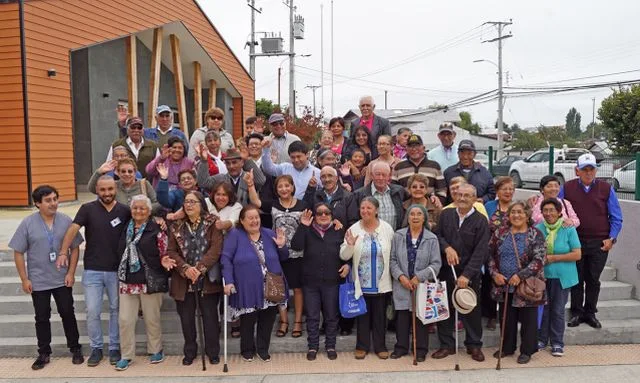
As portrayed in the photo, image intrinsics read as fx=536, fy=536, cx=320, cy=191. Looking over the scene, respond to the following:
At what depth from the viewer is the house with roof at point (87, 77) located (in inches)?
384

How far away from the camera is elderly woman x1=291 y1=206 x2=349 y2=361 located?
524 centimetres

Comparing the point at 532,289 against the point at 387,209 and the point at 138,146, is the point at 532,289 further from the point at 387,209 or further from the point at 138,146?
the point at 138,146

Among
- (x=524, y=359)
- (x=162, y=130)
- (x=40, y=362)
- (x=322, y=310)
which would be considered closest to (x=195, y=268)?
(x=322, y=310)

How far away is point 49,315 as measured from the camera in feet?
17.1

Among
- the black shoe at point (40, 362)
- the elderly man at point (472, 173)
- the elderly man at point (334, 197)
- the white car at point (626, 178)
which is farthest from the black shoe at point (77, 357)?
the white car at point (626, 178)

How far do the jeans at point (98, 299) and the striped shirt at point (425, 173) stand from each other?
3107 mm

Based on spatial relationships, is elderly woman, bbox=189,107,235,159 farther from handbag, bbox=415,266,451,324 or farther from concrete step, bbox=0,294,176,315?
handbag, bbox=415,266,451,324

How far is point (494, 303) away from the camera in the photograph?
5711mm

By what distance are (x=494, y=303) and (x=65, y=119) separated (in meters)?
9.04

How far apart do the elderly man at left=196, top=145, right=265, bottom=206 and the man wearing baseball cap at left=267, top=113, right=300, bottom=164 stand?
100 cm

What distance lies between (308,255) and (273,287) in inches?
18.1

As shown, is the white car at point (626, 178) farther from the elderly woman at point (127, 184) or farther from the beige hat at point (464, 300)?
the elderly woman at point (127, 184)

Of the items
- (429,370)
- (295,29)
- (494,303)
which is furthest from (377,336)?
(295,29)

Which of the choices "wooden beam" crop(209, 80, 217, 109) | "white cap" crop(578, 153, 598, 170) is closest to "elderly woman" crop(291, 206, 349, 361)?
"white cap" crop(578, 153, 598, 170)
